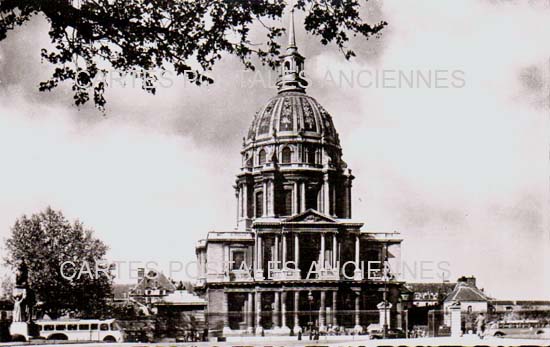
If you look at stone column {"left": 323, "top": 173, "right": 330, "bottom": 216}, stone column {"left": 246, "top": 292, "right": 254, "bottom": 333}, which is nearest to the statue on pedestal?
stone column {"left": 246, "top": 292, "right": 254, "bottom": 333}

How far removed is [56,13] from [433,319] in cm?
3366

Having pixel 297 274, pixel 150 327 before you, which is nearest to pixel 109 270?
pixel 150 327

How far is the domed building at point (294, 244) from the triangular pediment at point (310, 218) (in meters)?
0.07

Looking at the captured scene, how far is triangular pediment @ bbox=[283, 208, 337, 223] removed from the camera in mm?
53438

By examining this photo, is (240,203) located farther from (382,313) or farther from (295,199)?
(382,313)

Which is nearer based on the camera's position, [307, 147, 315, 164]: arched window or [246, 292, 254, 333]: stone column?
[246, 292, 254, 333]: stone column

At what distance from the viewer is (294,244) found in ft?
174

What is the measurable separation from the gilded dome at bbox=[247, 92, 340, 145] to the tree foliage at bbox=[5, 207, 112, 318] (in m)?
22.1

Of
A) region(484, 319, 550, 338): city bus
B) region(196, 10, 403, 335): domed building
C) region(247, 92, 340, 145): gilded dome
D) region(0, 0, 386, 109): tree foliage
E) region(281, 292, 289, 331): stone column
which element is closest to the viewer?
region(0, 0, 386, 109): tree foliage

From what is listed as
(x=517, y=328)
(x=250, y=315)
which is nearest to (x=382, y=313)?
(x=517, y=328)

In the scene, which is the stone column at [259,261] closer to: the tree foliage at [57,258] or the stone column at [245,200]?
the stone column at [245,200]

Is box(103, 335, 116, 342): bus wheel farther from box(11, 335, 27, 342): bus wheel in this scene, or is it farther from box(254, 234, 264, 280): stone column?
box(254, 234, 264, 280): stone column

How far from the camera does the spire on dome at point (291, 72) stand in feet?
191

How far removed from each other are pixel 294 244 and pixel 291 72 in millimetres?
14923
